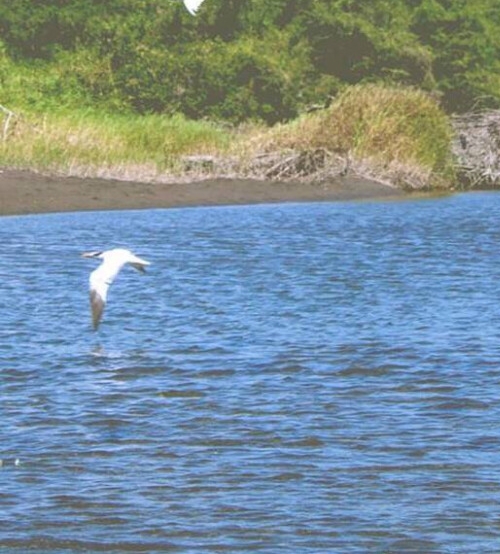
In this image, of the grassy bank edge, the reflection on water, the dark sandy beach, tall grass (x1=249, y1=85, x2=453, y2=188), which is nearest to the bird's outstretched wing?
the reflection on water

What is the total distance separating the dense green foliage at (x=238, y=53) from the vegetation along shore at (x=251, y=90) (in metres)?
0.04

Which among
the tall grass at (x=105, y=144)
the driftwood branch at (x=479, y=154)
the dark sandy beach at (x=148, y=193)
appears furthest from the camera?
the driftwood branch at (x=479, y=154)

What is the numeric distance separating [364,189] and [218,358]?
2183 centimetres

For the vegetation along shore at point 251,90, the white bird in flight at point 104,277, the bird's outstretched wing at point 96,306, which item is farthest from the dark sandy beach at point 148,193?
the bird's outstretched wing at point 96,306

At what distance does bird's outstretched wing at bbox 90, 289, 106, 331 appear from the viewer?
39.3 ft

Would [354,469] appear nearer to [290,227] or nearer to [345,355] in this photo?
[345,355]

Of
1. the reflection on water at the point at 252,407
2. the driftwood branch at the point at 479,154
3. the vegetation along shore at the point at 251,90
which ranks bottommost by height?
the reflection on water at the point at 252,407

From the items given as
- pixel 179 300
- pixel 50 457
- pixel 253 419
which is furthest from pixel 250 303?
pixel 50 457

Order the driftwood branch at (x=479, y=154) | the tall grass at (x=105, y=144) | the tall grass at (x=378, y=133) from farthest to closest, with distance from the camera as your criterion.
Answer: the driftwood branch at (x=479, y=154) → the tall grass at (x=378, y=133) → the tall grass at (x=105, y=144)

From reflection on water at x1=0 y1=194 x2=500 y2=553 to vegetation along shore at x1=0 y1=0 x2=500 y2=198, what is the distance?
479 inches

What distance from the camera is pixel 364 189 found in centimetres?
3503

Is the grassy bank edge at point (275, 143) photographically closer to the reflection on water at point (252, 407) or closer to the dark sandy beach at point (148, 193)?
the dark sandy beach at point (148, 193)

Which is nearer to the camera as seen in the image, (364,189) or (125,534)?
(125,534)

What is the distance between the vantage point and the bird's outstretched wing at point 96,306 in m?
12.0
